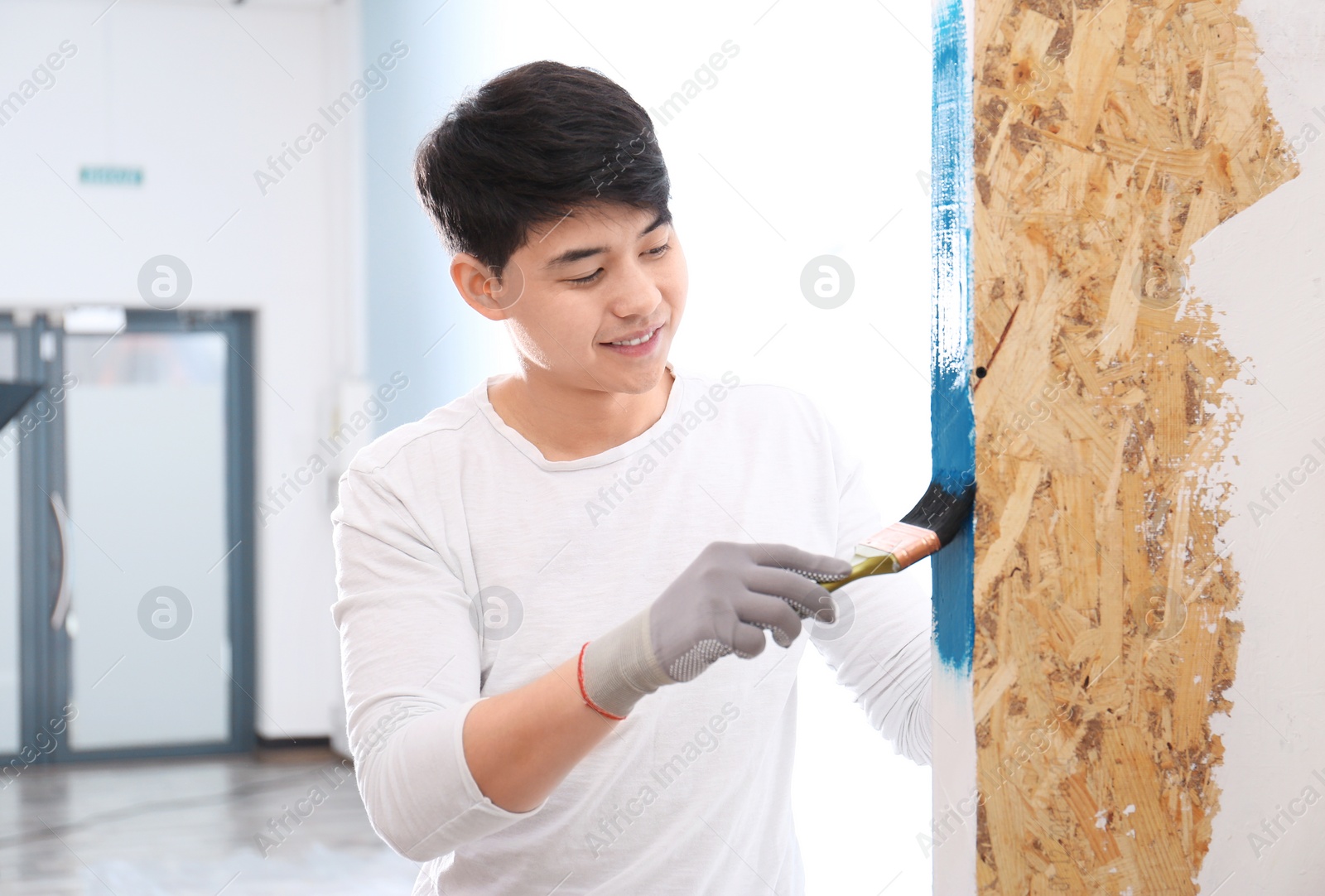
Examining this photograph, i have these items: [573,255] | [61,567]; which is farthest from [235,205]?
[573,255]

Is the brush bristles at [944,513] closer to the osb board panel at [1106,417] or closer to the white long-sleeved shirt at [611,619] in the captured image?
the osb board panel at [1106,417]

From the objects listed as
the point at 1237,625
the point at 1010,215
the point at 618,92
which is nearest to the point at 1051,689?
the point at 1237,625

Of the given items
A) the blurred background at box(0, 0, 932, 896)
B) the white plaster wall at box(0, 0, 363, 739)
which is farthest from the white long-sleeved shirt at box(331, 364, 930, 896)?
the white plaster wall at box(0, 0, 363, 739)

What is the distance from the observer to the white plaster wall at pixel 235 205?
487 centimetres

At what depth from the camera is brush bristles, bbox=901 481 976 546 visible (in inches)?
32.3

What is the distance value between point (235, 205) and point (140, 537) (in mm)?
1506

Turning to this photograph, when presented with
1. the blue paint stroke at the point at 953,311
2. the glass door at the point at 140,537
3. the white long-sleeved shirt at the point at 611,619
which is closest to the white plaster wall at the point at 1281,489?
the blue paint stroke at the point at 953,311

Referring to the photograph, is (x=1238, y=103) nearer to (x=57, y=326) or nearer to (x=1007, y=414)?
(x=1007, y=414)

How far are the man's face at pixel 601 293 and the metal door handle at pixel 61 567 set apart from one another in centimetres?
452

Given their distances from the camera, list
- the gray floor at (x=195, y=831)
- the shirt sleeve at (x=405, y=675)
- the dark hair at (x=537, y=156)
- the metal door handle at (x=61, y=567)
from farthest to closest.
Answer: the metal door handle at (x=61, y=567), the gray floor at (x=195, y=831), the dark hair at (x=537, y=156), the shirt sleeve at (x=405, y=675)

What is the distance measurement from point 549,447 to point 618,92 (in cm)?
34

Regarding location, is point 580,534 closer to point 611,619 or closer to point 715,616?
point 611,619

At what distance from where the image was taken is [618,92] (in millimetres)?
1071

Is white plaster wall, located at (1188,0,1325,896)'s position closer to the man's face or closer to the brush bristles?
the brush bristles
